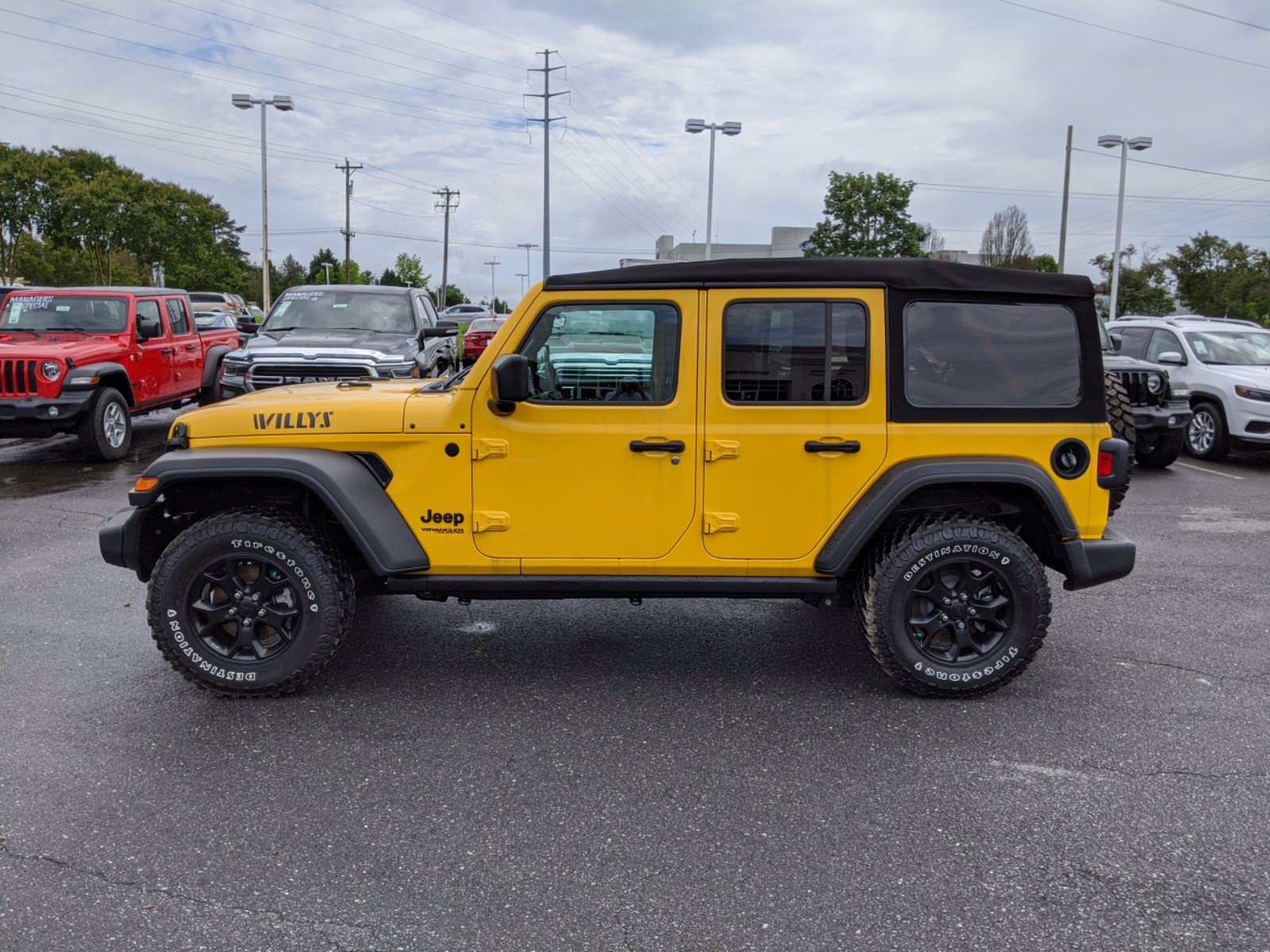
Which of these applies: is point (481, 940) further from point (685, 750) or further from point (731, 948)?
point (685, 750)

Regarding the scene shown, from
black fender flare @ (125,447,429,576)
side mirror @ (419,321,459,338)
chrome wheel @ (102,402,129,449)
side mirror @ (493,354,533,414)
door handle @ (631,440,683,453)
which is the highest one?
side mirror @ (419,321,459,338)

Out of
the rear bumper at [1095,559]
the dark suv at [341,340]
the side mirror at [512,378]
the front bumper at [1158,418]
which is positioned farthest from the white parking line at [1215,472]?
the side mirror at [512,378]

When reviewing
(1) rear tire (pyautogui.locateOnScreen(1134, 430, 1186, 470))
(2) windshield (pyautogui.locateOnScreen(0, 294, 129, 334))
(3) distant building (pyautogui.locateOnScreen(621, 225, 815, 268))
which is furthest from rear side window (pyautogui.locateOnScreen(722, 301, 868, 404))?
(3) distant building (pyautogui.locateOnScreen(621, 225, 815, 268))

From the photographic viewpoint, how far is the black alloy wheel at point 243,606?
4.18 m

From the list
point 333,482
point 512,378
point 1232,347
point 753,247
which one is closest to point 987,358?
point 512,378

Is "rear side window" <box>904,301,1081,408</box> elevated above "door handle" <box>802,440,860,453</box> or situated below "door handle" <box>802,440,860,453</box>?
above

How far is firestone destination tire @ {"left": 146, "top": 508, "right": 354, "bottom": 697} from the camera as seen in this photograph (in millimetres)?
4113

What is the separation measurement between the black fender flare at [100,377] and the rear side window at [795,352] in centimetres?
851

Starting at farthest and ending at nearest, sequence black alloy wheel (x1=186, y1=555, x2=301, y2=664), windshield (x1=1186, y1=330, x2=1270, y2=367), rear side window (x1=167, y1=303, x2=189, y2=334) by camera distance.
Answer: rear side window (x1=167, y1=303, x2=189, y2=334) < windshield (x1=1186, y1=330, x2=1270, y2=367) < black alloy wheel (x1=186, y1=555, x2=301, y2=664)

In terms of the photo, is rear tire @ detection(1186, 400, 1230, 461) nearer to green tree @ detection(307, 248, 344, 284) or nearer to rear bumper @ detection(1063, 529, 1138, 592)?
rear bumper @ detection(1063, 529, 1138, 592)

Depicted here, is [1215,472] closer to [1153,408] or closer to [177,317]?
[1153,408]

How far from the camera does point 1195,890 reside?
2.89 metres

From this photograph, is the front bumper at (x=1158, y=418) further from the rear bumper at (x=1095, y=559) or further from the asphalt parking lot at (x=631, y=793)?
the rear bumper at (x=1095, y=559)

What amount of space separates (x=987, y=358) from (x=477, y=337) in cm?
1875
